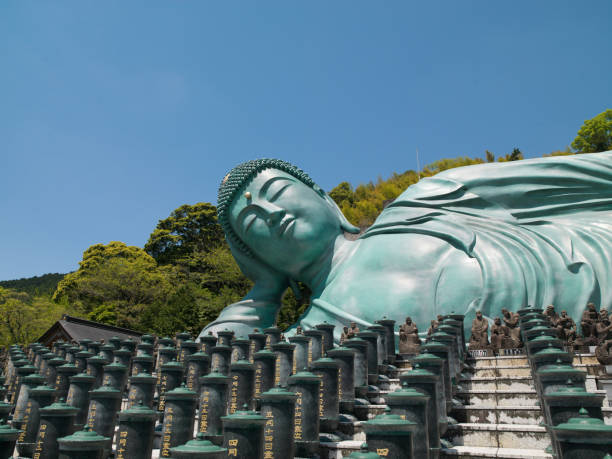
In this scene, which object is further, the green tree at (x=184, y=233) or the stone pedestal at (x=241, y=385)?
the green tree at (x=184, y=233)

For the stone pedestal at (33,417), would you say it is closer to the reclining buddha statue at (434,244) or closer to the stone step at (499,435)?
the stone step at (499,435)

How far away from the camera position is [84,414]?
21.3ft

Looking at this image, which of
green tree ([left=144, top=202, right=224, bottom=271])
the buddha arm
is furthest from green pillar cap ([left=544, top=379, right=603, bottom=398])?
green tree ([left=144, top=202, right=224, bottom=271])

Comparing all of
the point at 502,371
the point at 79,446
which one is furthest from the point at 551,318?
the point at 79,446

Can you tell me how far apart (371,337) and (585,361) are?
2732mm

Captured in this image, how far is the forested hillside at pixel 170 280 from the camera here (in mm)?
21500

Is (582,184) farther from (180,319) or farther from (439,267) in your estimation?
(180,319)

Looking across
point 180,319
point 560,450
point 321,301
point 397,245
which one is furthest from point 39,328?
point 560,450

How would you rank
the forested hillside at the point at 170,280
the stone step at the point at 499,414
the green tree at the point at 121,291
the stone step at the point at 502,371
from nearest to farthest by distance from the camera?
the stone step at the point at 499,414 < the stone step at the point at 502,371 < the forested hillside at the point at 170,280 < the green tree at the point at 121,291

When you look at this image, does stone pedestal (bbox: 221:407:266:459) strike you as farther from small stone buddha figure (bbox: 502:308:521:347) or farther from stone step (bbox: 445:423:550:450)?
small stone buddha figure (bbox: 502:308:521:347)

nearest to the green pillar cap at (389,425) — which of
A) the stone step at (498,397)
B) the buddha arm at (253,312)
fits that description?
the stone step at (498,397)

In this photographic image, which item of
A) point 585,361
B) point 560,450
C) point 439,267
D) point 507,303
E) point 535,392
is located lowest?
point 560,450

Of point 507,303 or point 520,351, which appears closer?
point 520,351

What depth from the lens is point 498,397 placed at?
571cm
